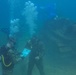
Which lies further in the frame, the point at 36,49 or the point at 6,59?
the point at 36,49

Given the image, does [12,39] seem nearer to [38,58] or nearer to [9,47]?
[9,47]

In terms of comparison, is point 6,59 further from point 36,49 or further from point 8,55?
point 36,49

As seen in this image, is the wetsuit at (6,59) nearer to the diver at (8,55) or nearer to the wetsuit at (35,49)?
the diver at (8,55)

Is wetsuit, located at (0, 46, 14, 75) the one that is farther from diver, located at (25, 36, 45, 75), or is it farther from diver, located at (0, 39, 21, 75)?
diver, located at (25, 36, 45, 75)

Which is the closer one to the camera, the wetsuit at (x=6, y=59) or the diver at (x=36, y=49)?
the wetsuit at (x=6, y=59)

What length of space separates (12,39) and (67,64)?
19.4ft

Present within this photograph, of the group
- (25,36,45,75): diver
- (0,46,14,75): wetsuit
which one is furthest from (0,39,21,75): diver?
(25,36,45,75): diver

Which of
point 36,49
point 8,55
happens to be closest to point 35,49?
point 36,49

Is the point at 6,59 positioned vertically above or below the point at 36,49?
below

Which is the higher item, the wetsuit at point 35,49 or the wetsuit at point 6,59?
the wetsuit at point 35,49

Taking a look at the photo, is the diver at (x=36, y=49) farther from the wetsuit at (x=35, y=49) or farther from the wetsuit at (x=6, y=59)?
the wetsuit at (x=6, y=59)

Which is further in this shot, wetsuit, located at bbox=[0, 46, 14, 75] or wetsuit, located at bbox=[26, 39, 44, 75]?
wetsuit, located at bbox=[26, 39, 44, 75]

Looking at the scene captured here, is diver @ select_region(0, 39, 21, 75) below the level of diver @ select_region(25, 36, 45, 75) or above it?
below

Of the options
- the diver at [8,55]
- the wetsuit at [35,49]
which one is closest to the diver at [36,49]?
the wetsuit at [35,49]
